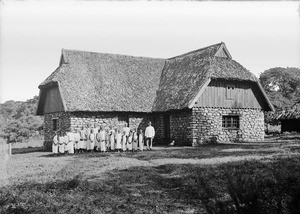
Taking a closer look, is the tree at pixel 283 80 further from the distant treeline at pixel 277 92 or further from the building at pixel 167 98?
the building at pixel 167 98

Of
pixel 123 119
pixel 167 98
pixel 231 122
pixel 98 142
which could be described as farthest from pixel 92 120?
pixel 231 122

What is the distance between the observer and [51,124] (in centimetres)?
2664

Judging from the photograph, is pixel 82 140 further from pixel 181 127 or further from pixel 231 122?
pixel 231 122

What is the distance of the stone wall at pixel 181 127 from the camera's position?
76.5ft

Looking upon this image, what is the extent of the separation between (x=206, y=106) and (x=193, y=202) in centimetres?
1613

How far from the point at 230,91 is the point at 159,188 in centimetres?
1689

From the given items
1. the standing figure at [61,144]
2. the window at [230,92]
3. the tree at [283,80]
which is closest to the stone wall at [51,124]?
the standing figure at [61,144]

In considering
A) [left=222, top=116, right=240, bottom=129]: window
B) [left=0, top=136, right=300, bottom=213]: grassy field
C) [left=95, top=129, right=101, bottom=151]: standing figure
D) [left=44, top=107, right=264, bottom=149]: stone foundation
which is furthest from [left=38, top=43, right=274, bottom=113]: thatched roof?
[left=0, top=136, right=300, bottom=213]: grassy field

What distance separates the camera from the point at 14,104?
2731 inches

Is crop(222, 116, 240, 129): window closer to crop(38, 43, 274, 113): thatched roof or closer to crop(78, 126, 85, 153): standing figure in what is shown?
crop(38, 43, 274, 113): thatched roof

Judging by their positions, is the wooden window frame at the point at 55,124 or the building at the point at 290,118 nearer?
the wooden window frame at the point at 55,124

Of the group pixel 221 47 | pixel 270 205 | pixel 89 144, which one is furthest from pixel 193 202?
pixel 221 47

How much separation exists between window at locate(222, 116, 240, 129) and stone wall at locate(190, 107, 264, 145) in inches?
8.9

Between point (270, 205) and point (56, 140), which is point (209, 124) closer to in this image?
point (56, 140)
